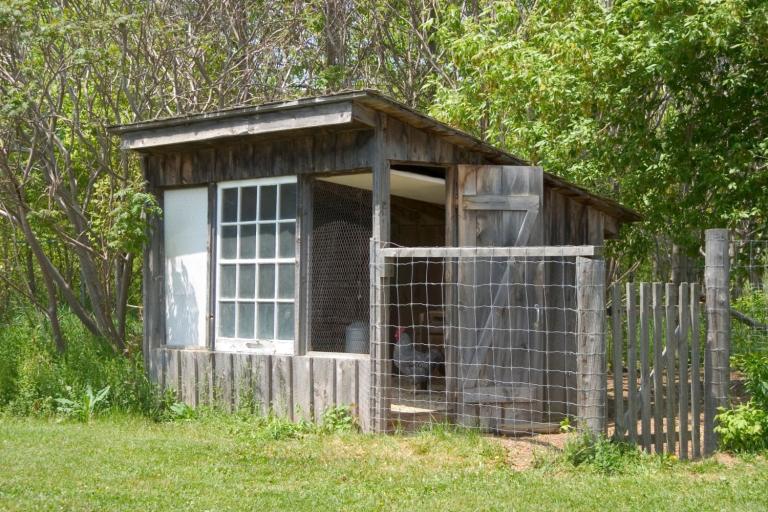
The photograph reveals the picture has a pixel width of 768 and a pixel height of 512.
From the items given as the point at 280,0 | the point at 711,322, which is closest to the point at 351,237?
the point at 711,322

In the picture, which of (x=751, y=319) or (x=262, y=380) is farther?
(x=751, y=319)

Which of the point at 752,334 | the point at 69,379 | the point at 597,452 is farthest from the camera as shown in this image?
the point at 69,379

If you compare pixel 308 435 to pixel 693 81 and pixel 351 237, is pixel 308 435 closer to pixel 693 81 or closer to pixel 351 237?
pixel 351 237

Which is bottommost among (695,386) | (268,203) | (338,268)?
(695,386)

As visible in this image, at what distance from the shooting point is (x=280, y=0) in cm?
1435

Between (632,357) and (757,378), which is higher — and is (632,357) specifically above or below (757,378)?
above

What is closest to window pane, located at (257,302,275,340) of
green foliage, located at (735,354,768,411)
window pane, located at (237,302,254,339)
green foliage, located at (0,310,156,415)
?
window pane, located at (237,302,254,339)

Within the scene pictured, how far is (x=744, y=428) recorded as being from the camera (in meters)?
7.11

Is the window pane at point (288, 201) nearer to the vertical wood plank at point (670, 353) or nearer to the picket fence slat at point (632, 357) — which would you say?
the picket fence slat at point (632, 357)

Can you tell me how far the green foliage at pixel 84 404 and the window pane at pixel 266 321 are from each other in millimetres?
1916

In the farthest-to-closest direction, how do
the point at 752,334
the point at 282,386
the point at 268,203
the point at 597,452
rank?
the point at 268,203, the point at 282,386, the point at 752,334, the point at 597,452

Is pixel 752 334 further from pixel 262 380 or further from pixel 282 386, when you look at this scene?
pixel 262 380

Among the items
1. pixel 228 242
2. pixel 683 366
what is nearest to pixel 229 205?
pixel 228 242

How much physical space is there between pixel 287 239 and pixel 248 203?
70cm
